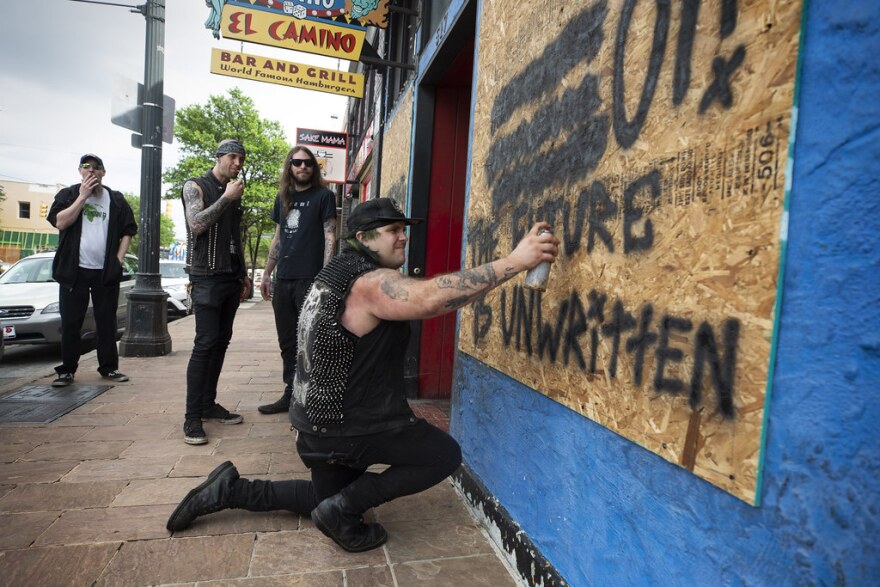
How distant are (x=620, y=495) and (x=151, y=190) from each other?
7188mm

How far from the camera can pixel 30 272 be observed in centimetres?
747

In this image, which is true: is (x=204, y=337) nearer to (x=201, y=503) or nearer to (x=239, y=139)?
(x=201, y=503)

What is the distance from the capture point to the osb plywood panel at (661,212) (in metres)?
1.15

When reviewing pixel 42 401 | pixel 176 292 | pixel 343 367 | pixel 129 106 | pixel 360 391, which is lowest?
pixel 42 401

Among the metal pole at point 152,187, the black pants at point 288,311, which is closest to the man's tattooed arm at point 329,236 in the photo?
the black pants at point 288,311

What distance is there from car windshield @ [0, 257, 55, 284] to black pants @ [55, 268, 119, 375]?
3.15 metres

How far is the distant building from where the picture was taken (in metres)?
57.3

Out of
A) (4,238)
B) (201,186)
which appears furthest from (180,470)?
(4,238)

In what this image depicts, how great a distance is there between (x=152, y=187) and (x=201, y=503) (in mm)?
5766

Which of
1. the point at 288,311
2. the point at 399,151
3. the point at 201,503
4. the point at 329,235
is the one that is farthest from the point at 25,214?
the point at 201,503

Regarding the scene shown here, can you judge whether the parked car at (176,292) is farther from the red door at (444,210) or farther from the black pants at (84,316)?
the red door at (444,210)

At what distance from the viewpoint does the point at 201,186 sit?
3.59 metres

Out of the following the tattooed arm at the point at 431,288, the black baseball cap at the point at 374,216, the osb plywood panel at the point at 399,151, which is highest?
the osb plywood panel at the point at 399,151

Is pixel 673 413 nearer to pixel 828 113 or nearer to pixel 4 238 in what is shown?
pixel 828 113
